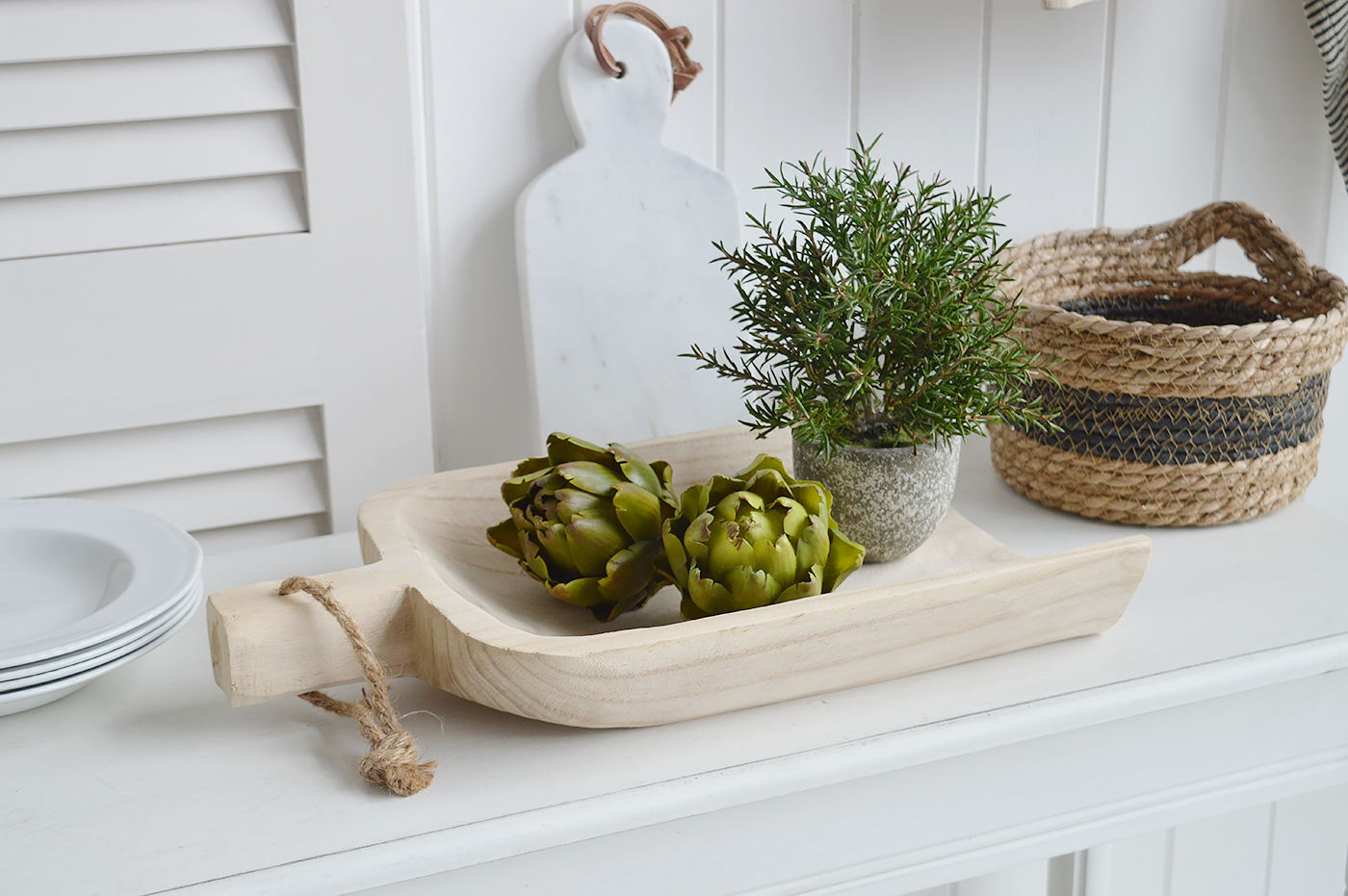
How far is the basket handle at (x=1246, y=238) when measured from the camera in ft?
2.80

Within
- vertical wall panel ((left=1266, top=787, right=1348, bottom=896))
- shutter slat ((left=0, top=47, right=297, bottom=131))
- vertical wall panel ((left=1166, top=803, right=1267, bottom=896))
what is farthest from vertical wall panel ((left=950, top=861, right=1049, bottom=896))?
shutter slat ((left=0, top=47, right=297, bottom=131))

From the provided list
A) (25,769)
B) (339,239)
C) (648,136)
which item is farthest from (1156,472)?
(25,769)

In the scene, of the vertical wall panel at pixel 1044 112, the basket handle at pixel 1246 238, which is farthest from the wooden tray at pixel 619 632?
the vertical wall panel at pixel 1044 112

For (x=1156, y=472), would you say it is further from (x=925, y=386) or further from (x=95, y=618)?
(x=95, y=618)

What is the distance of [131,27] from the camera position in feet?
2.36

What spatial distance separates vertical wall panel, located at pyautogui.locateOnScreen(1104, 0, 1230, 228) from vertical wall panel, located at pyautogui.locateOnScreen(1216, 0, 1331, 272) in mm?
21

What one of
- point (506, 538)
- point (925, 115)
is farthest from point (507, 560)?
point (925, 115)

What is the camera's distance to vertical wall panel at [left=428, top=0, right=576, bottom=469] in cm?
83

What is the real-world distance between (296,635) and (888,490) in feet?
1.07

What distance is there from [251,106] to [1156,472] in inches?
25.3

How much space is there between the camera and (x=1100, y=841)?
636 mm

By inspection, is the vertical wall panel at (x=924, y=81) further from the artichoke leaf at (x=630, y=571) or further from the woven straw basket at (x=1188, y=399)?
the artichoke leaf at (x=630, y=571)

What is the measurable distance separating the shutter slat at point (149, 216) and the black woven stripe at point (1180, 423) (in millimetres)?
535

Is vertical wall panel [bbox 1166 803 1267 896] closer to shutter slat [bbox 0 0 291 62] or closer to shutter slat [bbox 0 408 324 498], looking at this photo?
shutter slat [bbox 0 408 324 498]
